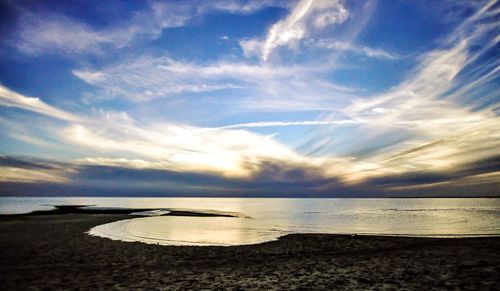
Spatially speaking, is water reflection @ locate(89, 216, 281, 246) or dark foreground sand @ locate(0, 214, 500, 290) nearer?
dark foreground sand @ locate(0, 214, 500, 290)

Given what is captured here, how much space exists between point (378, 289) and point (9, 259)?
69.7 feet

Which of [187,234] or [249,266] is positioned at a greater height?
[249,266]

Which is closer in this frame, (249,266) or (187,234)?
(249,266)

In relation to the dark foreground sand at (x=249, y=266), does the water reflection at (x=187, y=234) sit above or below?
below

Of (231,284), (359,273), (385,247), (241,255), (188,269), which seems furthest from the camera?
(385,247)

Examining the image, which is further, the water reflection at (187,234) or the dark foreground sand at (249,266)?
the water reflection at (187,234)

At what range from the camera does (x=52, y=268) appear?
18266mm

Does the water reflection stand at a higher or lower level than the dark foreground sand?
lower

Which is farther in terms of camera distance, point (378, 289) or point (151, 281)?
point (151, 281)

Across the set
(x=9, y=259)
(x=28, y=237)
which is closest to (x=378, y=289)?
(x=9, y=259)

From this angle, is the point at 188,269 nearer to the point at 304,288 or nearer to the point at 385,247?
the point at 304,288

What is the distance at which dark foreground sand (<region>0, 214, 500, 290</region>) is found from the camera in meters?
14.5

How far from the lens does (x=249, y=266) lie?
61.6 feet

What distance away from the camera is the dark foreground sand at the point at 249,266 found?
572 inches
